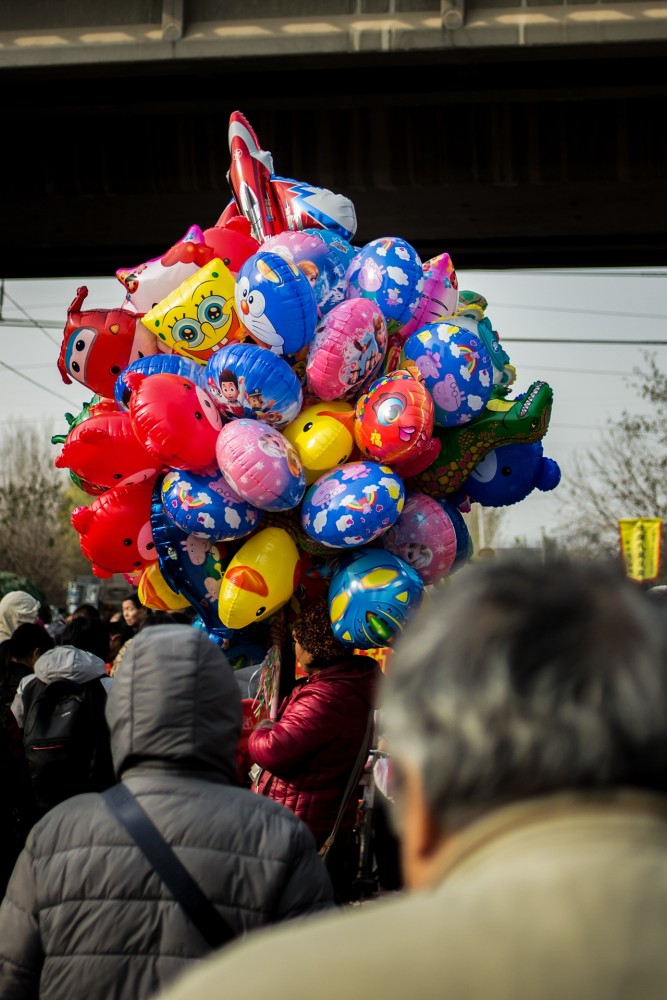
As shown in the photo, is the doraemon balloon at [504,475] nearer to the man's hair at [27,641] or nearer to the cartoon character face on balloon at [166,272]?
the cartoon character face on balloon at [166,272]

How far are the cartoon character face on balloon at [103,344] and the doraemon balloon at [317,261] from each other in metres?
0.63

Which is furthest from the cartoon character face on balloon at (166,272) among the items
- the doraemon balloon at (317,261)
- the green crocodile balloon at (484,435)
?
the green crocodile balloon at (484,435)

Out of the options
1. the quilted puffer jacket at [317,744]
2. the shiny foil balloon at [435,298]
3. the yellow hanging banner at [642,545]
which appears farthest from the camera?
the yellow hanging banner at [642,545]

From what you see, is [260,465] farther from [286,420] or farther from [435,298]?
[435,298]

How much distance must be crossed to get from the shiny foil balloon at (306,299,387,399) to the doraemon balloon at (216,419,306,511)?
0.96ft

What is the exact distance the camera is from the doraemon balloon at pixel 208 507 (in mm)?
4137

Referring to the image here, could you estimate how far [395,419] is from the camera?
4.05m

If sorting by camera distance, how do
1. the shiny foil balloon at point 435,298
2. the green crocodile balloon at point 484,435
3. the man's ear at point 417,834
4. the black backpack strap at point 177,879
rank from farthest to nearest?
the shiny foil balloon at point 435,298 < the green crocodile balloon at point 484,435 < the black backpack strap at point 177,879 < the man's ear at point 417,834

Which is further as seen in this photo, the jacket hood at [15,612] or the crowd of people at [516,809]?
the jacket hood at [15,612]

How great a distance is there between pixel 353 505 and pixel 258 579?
0.47 meters

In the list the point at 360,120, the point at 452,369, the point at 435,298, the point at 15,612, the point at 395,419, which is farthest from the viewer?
the point at 360,120

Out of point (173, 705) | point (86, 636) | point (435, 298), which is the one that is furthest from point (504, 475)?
point (173, 705)

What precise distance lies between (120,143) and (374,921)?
308 inches

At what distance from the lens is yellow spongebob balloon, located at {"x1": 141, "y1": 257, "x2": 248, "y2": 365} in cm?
423
